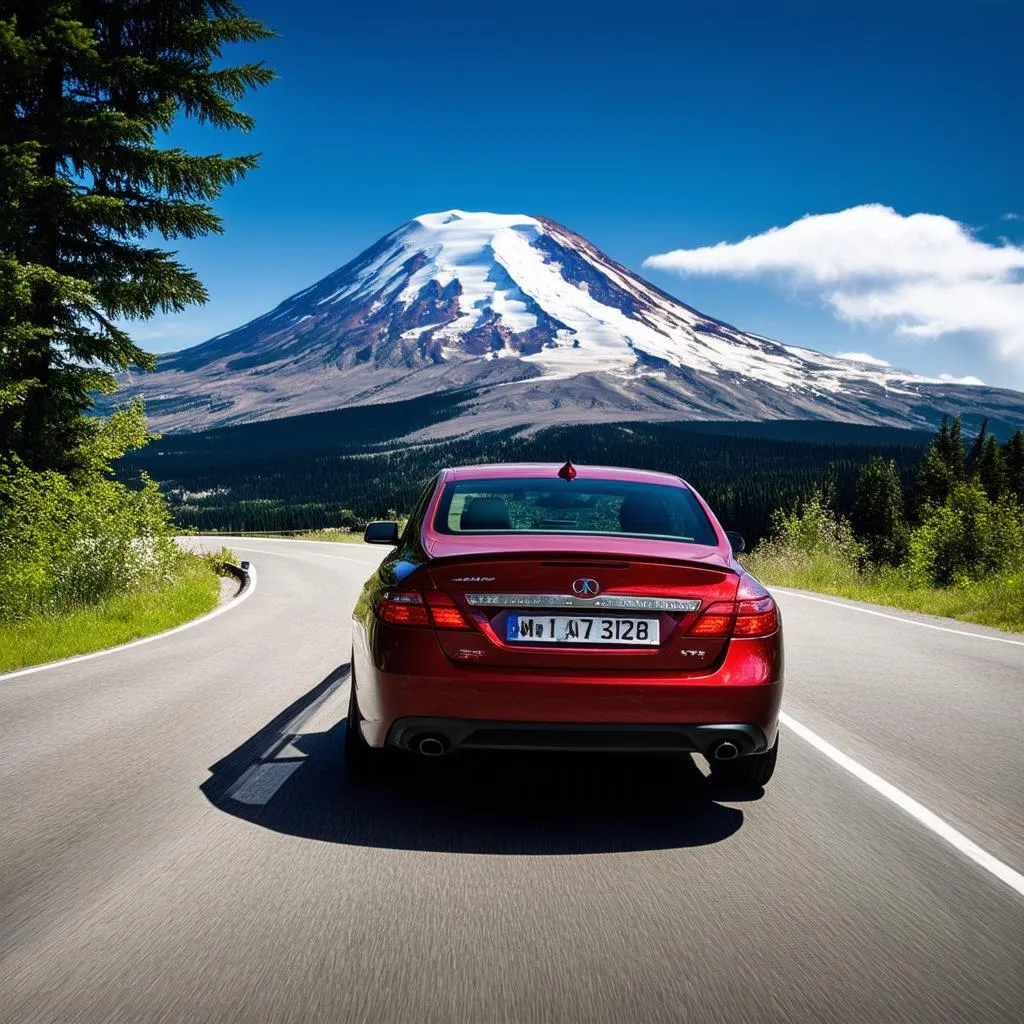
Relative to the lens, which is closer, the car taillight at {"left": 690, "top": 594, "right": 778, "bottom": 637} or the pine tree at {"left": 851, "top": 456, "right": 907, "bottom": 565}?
the car taillight at {"left": 690, "top": 594, "right": 778, "bottom": 637}

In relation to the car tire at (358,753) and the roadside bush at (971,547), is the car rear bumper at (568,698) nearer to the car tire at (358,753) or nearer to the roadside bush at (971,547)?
the car tire at (358,753)

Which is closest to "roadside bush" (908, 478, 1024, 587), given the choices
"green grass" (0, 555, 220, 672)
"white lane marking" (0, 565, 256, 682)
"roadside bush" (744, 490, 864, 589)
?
"roadside bush" (744, 490, 864, 589)

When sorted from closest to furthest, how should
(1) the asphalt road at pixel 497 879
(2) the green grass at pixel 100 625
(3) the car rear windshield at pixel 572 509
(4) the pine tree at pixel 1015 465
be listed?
(1) the asphalt road at pixel 497 879 < (3) the car rear windshield at pixel 572 509 < (2) the green grass at pixel 100 625 < (4) the pine tree at pixel 1015 465

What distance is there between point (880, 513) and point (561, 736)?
262 ft

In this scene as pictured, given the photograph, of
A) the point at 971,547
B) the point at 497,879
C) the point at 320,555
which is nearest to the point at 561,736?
the point at 497,879

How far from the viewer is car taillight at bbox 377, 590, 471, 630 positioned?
166 inches

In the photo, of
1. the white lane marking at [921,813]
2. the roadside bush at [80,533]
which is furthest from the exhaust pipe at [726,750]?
the roadside bush at [80,533]

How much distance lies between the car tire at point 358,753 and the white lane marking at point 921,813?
2.48 meters

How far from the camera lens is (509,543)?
4.50m

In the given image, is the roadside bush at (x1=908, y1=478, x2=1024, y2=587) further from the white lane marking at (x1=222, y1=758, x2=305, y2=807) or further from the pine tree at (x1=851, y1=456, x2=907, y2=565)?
the pine tree at (x1=851, y1=456, x2=907, y2=565)

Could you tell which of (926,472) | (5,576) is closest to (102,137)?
(5,576)

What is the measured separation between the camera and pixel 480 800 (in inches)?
184

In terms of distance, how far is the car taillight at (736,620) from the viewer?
4.27 meters

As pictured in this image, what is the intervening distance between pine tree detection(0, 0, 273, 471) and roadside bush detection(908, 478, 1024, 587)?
15422 millimetres
